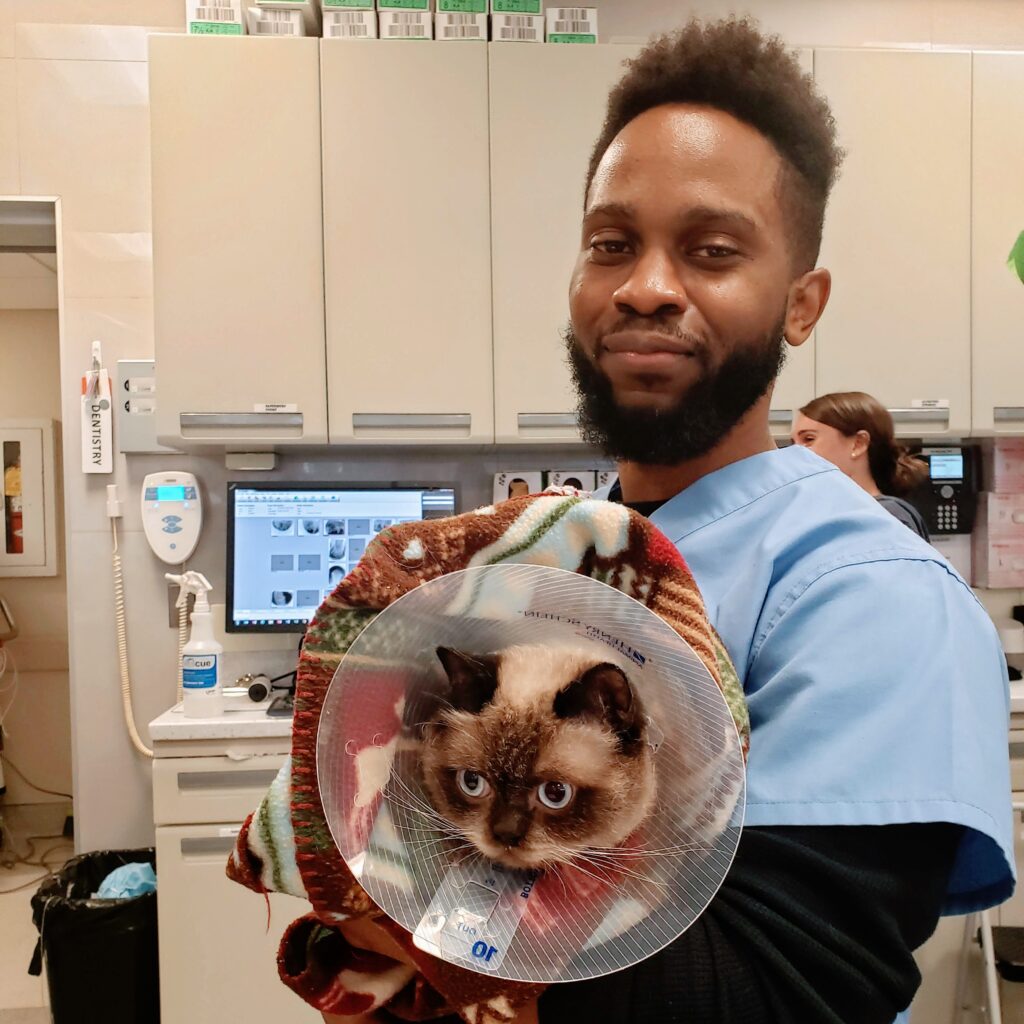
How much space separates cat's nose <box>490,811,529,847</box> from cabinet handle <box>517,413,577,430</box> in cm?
154

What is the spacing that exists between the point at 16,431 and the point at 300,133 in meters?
2.18

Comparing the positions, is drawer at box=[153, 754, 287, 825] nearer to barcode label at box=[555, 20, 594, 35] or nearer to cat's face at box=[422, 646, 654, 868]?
cat's face at box=[422, 646, 654, 868]

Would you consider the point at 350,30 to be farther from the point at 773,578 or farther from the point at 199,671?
the point at 773,578

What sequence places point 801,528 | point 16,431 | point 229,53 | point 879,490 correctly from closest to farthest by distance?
point 801,528 → point 229,53 → point 879,490 → point 16,431

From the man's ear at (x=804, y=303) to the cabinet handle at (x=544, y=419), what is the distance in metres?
1.18

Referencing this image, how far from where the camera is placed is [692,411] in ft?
1.90

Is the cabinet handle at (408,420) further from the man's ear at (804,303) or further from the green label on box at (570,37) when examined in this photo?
the man's ear at (804,303)

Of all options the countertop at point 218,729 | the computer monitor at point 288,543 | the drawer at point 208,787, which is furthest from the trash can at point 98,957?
the computer monitor at point 288,543

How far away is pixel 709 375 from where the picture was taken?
576 mm

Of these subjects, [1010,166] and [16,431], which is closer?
[1010,166]

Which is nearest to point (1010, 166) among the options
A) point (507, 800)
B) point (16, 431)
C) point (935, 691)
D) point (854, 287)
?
point (854, 287)

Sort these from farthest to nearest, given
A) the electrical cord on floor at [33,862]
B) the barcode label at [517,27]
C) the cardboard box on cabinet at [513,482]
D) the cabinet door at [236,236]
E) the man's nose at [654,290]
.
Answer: the electrical cord on floor at [33,862] → the cardboard box on cabinet at [513,482] → the barcode label at [517,27] → the cabinet door at [236,236] → the man's nose at [654,290]

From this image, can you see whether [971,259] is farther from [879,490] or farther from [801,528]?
[801,528]

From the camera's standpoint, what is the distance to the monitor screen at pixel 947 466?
2.21 meters
